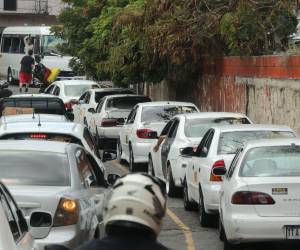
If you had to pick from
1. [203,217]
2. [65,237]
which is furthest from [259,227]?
[203,217]

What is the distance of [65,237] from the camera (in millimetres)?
8969

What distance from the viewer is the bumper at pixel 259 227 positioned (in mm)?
11000

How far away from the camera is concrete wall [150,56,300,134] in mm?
21391

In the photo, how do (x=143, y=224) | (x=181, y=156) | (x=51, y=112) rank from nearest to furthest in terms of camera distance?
1. (x=143, y=224)
2. (x=181, y=156)
3. (x=51, y=112)

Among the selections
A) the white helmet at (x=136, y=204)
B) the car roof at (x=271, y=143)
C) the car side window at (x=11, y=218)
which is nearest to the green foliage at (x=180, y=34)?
the car roof at (x=271, y=143)

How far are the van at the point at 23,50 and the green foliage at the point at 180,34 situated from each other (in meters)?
18.5

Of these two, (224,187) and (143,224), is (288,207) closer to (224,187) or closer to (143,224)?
(224,187)

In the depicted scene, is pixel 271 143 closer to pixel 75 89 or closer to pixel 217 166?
pixel 217 166

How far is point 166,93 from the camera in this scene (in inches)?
1448

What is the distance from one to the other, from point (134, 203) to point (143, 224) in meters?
0.10

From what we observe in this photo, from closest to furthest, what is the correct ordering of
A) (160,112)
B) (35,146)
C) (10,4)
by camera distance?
1. (35,146)
2. (160,112)
3. (10,4)

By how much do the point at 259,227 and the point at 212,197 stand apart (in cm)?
261

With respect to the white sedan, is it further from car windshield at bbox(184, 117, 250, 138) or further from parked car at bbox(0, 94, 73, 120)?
parked car at bbox(0, 94, 73, 120)

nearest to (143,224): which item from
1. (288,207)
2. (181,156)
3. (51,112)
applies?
(288,207)
